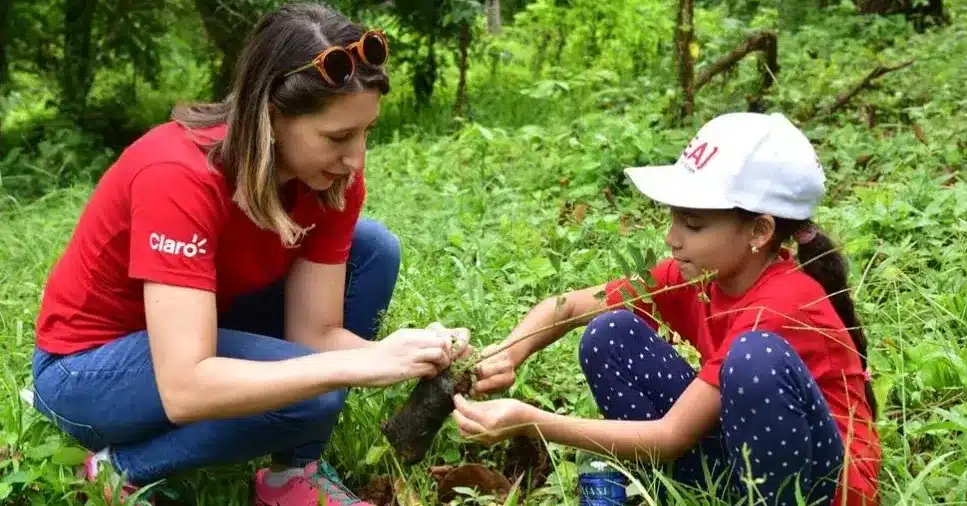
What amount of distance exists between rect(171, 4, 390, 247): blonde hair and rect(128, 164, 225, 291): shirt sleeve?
9 cm

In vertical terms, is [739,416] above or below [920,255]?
above

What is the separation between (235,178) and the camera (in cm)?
219

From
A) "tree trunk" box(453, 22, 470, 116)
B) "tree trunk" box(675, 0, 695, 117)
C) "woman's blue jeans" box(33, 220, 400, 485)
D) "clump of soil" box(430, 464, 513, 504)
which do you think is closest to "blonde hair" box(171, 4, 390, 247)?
"woman's blue jeans" box(33, 220, 400, 485)

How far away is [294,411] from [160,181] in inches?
22.1

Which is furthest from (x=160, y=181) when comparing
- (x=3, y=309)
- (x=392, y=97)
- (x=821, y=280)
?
(x=392, y=97)

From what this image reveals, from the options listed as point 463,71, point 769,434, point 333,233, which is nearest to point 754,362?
point 769,434

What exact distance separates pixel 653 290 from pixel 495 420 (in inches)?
20.2

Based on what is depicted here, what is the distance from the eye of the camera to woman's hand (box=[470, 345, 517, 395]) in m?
2.30

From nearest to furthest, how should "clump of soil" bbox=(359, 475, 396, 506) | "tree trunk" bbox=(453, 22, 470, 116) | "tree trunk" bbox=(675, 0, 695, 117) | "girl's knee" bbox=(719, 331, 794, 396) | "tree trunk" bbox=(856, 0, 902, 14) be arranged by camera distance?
"girl's knee" bbox=(719, 331, 794, 396)
"clump of soil" bbox=(359, 475, 396, 506)
"tree trunk" bbox=(675, 0, 695, 117)
"tree trunk" bbox=(453, 22, 470, 116)
"tree trunk" bbox=(856, 0, 902, 14)

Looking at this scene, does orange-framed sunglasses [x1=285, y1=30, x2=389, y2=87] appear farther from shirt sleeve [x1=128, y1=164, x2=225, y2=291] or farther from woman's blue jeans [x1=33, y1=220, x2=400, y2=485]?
woman's blue jeans [x1=33, y1=220, x2=400, y2=485]

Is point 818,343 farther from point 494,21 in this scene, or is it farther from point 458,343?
point 494,21

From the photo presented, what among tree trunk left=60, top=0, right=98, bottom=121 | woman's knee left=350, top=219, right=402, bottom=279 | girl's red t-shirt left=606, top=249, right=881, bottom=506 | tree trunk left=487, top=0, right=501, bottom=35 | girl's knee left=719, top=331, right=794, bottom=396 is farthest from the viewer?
tree trunk left=487, top=0, right=501, bottom=35

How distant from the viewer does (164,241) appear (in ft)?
6.82

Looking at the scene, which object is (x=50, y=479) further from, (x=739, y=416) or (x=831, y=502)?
(x=831, y=502)
